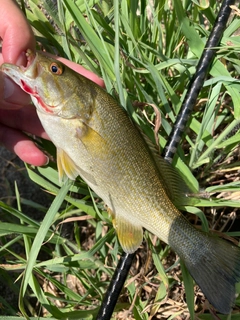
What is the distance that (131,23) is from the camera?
1.91 meters

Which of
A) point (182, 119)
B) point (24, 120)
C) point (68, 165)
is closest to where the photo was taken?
point (68, 165)

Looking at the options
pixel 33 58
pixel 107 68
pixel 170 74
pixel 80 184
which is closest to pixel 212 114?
pixel 170 74

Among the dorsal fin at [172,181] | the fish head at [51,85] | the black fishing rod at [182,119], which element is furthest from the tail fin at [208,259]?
the fish head at [51,85]

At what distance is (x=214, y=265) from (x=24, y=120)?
1290 mm

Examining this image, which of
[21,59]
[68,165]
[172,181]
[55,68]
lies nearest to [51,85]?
[55,68]

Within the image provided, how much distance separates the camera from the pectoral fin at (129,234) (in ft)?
5.77

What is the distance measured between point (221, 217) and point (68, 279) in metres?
1.03

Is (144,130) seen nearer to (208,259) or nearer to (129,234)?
(129,234)

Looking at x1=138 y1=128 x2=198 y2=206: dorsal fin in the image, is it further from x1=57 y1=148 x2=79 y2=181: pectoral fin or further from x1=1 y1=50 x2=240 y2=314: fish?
x1=57 y1=148 x2=79 y2=181: pectoral fin

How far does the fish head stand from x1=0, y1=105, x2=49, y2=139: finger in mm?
442

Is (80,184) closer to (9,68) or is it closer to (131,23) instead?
(9,68)

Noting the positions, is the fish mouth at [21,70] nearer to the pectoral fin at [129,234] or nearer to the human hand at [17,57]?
the human hand at [17,57]

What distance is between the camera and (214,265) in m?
1.65

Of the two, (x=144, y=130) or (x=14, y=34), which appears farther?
(x=144, y=130)
